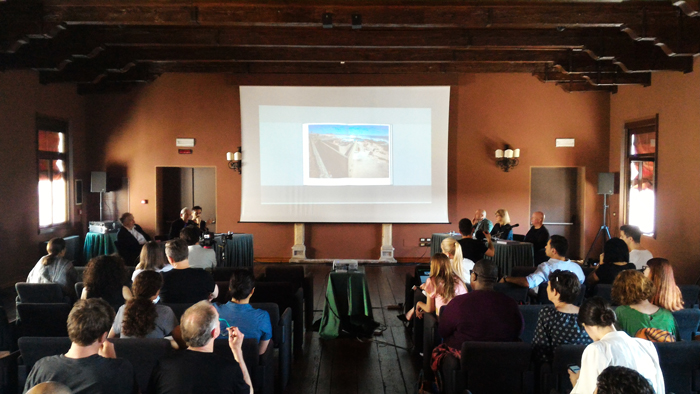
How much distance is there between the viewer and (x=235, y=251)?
332 inches

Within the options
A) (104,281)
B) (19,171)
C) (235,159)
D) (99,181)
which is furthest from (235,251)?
(104,281)

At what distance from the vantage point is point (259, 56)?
8.88 m

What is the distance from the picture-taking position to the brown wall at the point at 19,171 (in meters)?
7.81

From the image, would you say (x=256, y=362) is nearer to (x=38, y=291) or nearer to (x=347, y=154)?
(x=38, y=291)

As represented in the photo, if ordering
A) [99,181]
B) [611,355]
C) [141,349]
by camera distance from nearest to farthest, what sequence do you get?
[611,355] → [141,349] → [99,181]

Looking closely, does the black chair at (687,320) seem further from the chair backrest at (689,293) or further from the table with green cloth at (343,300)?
the table with green cloth at (343,300)

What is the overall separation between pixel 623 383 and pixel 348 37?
6.91m

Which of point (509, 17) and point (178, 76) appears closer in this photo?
point (509, 17)

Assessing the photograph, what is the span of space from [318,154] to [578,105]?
5.20 metres

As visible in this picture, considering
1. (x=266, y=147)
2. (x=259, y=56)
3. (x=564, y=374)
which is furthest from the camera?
(x=266, y=147)

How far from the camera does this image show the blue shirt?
3.47 metres

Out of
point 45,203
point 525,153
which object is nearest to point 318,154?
point 525,153

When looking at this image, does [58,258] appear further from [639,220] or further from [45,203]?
[639,220]

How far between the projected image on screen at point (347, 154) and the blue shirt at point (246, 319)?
697 centimetres
